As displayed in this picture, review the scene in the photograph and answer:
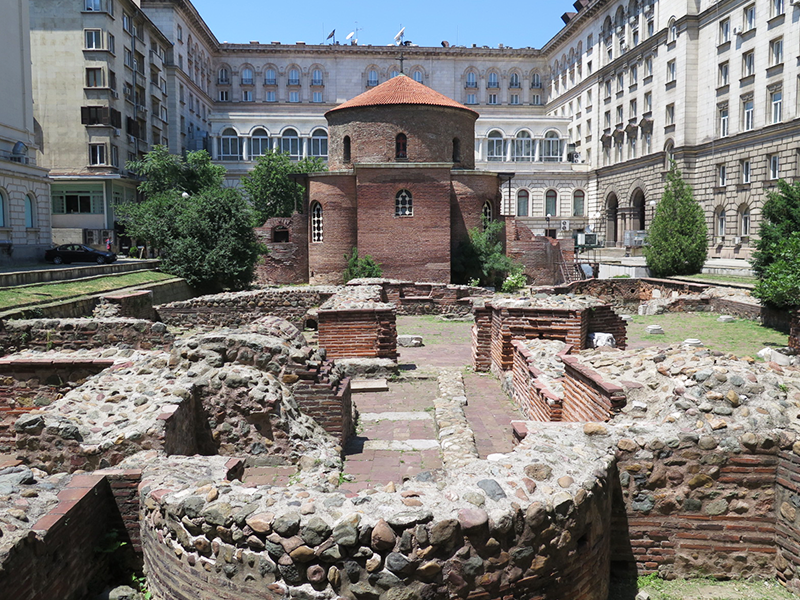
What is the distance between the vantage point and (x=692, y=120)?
38.2 meters

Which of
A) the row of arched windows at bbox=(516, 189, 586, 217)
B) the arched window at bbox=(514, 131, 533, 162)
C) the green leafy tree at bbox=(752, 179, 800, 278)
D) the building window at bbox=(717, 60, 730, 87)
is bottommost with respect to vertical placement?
the green leafy tree at bbox=(752, 179, 800, 278)

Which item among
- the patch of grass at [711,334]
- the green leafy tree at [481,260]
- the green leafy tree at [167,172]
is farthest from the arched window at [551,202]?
the patch of grass at [711,334]

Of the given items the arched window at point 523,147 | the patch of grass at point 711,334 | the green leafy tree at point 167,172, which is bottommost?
the patch of grass at point 711,334

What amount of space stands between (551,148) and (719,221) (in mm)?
21119

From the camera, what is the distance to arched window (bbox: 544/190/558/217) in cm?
5228

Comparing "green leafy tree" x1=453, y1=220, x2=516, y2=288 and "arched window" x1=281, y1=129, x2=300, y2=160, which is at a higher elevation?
"arched window" x1=281, y1=129, x2=300, y2=160

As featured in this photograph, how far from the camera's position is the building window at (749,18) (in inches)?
1281

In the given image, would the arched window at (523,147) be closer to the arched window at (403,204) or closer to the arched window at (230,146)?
the arched window at (230,146)

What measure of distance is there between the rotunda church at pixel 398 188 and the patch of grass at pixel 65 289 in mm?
9569

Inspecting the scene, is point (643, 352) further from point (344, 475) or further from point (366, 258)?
point (366, 258)

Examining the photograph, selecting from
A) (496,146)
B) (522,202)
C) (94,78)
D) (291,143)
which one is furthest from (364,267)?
(496,146)

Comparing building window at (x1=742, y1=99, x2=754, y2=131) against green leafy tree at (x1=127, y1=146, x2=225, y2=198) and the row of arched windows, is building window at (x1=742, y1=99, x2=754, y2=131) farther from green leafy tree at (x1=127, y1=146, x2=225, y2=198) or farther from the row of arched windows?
green leafy tree at (x1=127, y1=146, x2=225, y2=198)

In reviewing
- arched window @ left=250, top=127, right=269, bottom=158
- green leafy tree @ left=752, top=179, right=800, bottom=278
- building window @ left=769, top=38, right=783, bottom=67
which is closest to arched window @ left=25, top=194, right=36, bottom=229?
arched window @ left=250, top=127, right=269, bottom=158

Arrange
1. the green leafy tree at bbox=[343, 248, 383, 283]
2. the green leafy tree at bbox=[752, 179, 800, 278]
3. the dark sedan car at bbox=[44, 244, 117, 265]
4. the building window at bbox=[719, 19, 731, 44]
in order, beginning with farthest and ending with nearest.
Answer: the building window at bbox=[719, 19, 731, 44] → the dark sedan car at bbox=[44, 244, 117, 265] → the green leafy tree at bbox=[343, 248, 383, 283] → the green leafy tree at bbox=[752, 179, 800, 278]
